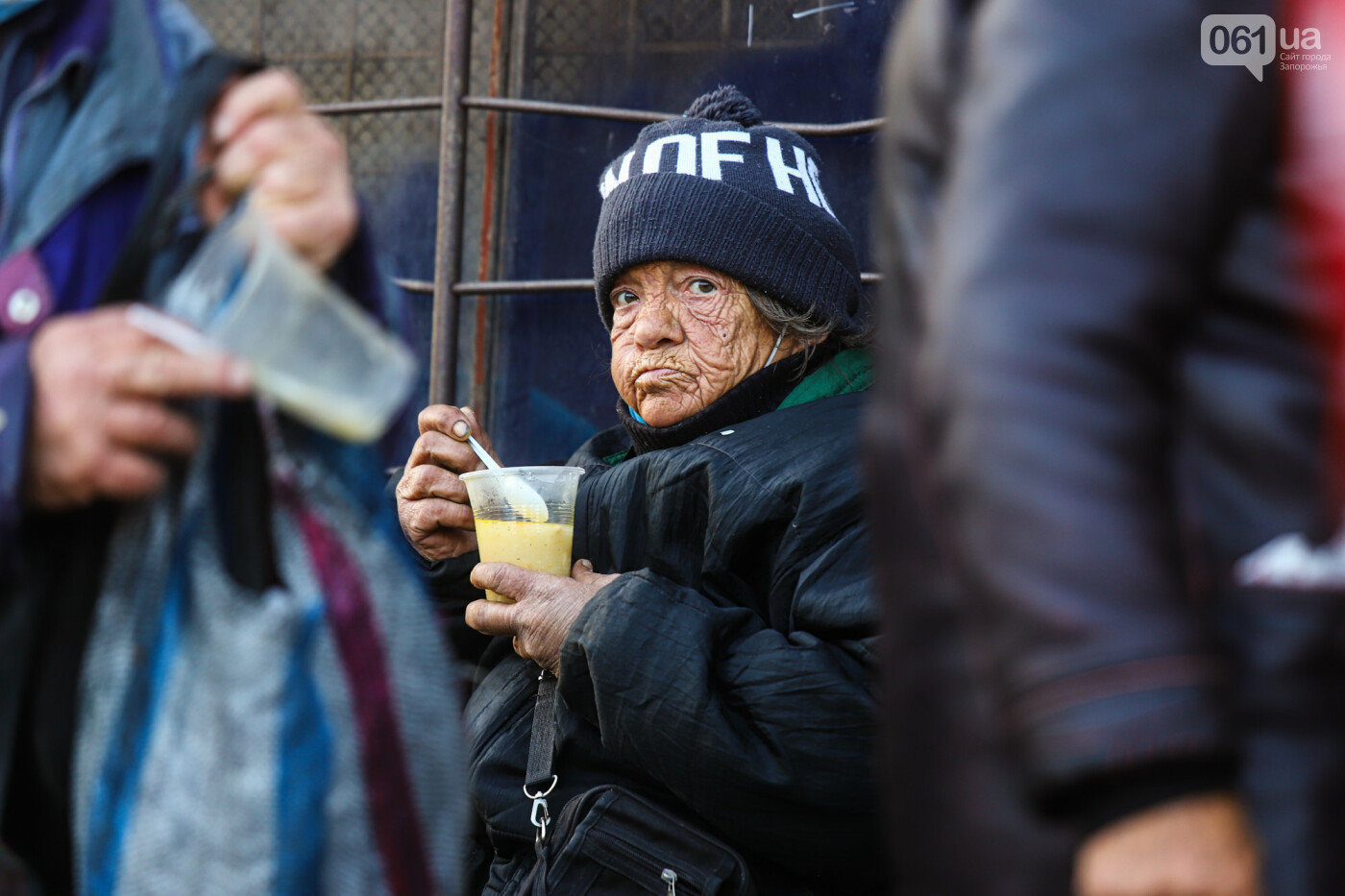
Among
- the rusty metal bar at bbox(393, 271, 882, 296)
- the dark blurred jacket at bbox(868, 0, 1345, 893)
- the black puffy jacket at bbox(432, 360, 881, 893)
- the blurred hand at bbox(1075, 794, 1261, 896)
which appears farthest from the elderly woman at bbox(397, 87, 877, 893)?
the blurred hand at bbox(1075, 794, 1261, 896)

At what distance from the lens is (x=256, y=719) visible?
1.04m

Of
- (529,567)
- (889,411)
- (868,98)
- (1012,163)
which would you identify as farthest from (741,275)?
(1012,163)

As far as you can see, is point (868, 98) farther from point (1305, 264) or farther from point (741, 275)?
point (1305, 264)

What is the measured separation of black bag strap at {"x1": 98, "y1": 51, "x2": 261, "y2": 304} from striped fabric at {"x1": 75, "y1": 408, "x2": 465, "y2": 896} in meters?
0.15

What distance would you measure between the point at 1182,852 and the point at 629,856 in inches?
45.6

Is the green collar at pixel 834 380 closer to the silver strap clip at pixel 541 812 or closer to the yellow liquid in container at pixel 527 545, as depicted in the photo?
the yellow liquid in container at pixel 527 545

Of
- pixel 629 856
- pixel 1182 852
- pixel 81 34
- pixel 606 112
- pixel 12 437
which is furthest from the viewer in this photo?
pixel 606 112

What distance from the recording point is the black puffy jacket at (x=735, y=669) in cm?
186

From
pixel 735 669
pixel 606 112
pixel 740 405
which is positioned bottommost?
pixel 735 669

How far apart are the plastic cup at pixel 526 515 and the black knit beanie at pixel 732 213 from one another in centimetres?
58

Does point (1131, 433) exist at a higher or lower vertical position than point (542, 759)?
higher

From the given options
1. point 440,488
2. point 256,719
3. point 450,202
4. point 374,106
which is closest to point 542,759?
point 440,488

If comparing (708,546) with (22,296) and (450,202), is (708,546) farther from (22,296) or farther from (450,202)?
(450,202)

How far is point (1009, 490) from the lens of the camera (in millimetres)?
921
